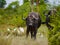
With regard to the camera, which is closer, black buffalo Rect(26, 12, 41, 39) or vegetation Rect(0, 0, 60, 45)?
vegetation Rect(0, 0, 60, 45)

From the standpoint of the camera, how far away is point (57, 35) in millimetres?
6359

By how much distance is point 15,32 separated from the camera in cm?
1352

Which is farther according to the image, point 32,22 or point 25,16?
point 25,16

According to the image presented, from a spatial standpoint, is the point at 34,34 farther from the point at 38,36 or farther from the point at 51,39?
the point at 51,39

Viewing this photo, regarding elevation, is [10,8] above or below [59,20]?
below

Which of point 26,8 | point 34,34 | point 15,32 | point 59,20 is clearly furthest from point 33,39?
point 59,20

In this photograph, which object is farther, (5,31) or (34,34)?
(5,31)

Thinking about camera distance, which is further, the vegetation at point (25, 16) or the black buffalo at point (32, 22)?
the black buffalo at point (32, 22)

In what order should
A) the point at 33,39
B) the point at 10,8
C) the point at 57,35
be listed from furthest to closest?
1. the point at 10,8
2. the point at 33,39
3. the point at 57,35

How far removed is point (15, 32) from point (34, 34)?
1472 millimetres

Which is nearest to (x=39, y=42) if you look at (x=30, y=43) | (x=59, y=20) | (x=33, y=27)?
(x=30, y=43)

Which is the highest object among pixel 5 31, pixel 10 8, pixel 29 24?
pixel 29 24

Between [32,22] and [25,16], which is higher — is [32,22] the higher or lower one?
the higher one

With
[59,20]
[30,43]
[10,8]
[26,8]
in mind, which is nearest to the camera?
[59,20]
